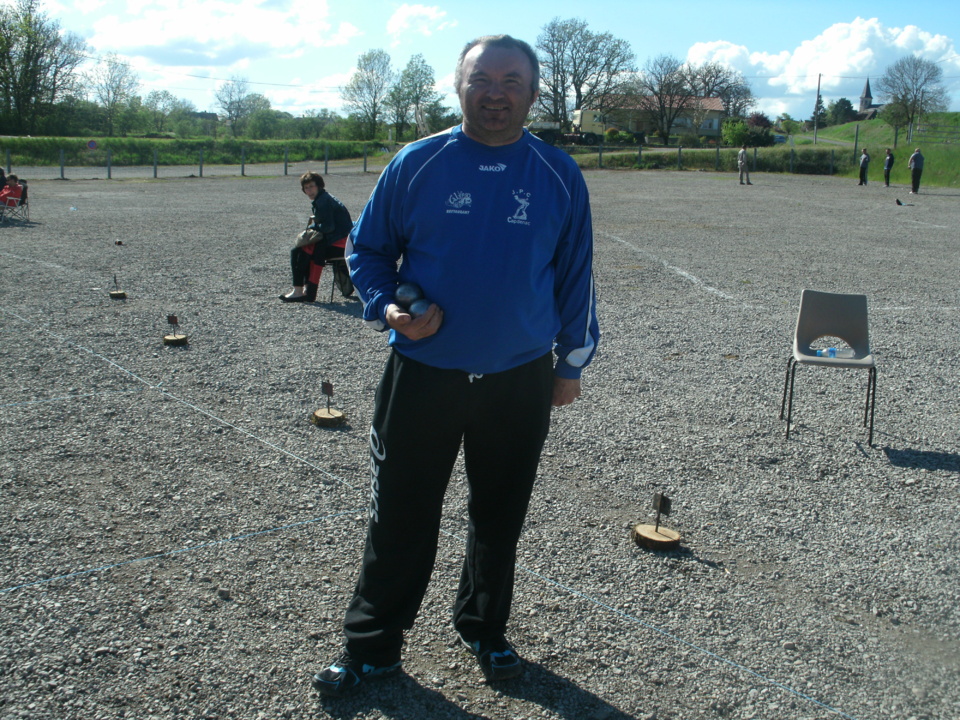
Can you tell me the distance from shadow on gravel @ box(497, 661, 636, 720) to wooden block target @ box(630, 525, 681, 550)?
1.06 meters

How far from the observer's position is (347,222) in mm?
10078

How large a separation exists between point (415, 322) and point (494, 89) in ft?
2.26

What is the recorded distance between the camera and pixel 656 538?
3.73m

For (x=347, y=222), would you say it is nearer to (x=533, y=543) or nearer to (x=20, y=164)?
(x=533, y=543)

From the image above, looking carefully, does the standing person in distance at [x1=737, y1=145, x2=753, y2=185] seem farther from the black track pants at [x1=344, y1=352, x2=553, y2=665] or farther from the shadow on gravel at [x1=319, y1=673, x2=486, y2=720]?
the shadow on gravel at [x1=319, y1=673, x2=486, y2=720]

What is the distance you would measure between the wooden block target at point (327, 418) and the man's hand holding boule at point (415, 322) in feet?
9.96

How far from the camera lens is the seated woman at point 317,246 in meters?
9.60

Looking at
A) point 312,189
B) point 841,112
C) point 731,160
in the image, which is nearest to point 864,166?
point 731,160

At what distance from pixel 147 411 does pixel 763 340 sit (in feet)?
18.3

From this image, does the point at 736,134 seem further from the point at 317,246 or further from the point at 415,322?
the point at 415,322

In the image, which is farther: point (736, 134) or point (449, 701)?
point (736, 134)

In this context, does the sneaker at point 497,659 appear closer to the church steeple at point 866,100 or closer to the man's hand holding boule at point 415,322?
the man's hand holding boule at point 415,322

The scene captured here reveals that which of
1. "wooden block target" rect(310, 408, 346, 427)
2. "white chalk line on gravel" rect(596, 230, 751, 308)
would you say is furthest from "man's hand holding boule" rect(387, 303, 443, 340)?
"white chalk line on gravel" rect(596, 230, 751, 308)

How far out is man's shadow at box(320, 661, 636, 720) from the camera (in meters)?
2.62
